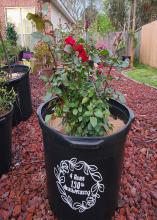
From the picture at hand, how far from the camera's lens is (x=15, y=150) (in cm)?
254

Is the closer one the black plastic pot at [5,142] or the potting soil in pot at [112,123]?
the potting soil in pot at [112,123]

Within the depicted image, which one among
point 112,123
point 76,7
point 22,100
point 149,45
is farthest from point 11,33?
point 76,7

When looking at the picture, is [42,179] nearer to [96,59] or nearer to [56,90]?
[56,90]

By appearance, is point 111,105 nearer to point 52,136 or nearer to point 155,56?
point 52,136

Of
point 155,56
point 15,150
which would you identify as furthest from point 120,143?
point 155,56

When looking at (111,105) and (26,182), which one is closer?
(111,105)

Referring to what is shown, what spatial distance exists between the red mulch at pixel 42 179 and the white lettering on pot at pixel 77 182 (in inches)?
14.0

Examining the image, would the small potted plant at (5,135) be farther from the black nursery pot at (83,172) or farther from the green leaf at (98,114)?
the green leaf at (98,114)

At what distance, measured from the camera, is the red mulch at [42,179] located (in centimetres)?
→ 174

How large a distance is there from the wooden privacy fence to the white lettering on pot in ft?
27.3

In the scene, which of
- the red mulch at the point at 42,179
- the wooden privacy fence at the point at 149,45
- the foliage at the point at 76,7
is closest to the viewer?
the red mulch at the point at 42,179

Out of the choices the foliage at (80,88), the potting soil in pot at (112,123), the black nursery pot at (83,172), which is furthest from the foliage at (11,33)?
the black nursery pot at (83,172)

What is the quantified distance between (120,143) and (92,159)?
201mm

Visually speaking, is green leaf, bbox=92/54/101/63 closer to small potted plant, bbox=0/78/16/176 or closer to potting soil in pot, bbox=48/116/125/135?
potting soil in pot, bbox=48/116/125/135
